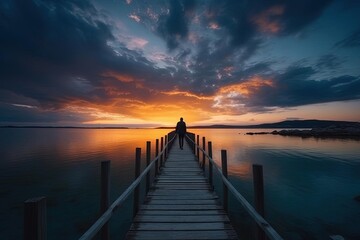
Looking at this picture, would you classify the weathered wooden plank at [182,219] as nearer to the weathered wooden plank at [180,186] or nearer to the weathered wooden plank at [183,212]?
the weathered wooden plank at [183,212]

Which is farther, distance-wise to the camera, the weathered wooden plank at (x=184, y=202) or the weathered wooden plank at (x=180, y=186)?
the weathered wooden plank at (x=180, y=186)

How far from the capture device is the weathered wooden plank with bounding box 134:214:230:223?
4.75m

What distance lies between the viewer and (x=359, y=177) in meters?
15.6

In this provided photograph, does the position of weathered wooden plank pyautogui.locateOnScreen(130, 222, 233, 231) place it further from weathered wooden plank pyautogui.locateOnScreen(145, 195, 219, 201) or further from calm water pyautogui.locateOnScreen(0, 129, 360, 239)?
calm water pyautogui.locateOnScreen(0, 129, 360, 239)

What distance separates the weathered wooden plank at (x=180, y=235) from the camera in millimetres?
4078

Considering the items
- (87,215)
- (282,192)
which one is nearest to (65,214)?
(87,215)

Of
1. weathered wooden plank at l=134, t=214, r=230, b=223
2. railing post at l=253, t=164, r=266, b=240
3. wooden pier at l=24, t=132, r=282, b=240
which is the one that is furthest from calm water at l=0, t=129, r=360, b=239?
railing post at l=253, t=164, r=266, b=240

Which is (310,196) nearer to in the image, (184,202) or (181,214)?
(184,202)

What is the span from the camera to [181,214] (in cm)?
511

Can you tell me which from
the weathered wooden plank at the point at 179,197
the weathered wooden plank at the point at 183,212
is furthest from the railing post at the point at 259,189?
the weathered wooden plank at the point at 179,197

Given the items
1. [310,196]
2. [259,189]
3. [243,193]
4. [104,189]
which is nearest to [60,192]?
[104,189]

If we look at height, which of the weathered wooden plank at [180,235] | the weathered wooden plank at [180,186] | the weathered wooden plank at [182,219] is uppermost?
the weathered wooden plank at [180,186]

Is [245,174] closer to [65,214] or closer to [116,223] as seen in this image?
[116,223]

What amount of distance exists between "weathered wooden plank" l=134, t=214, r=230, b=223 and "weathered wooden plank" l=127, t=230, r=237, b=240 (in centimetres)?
47
